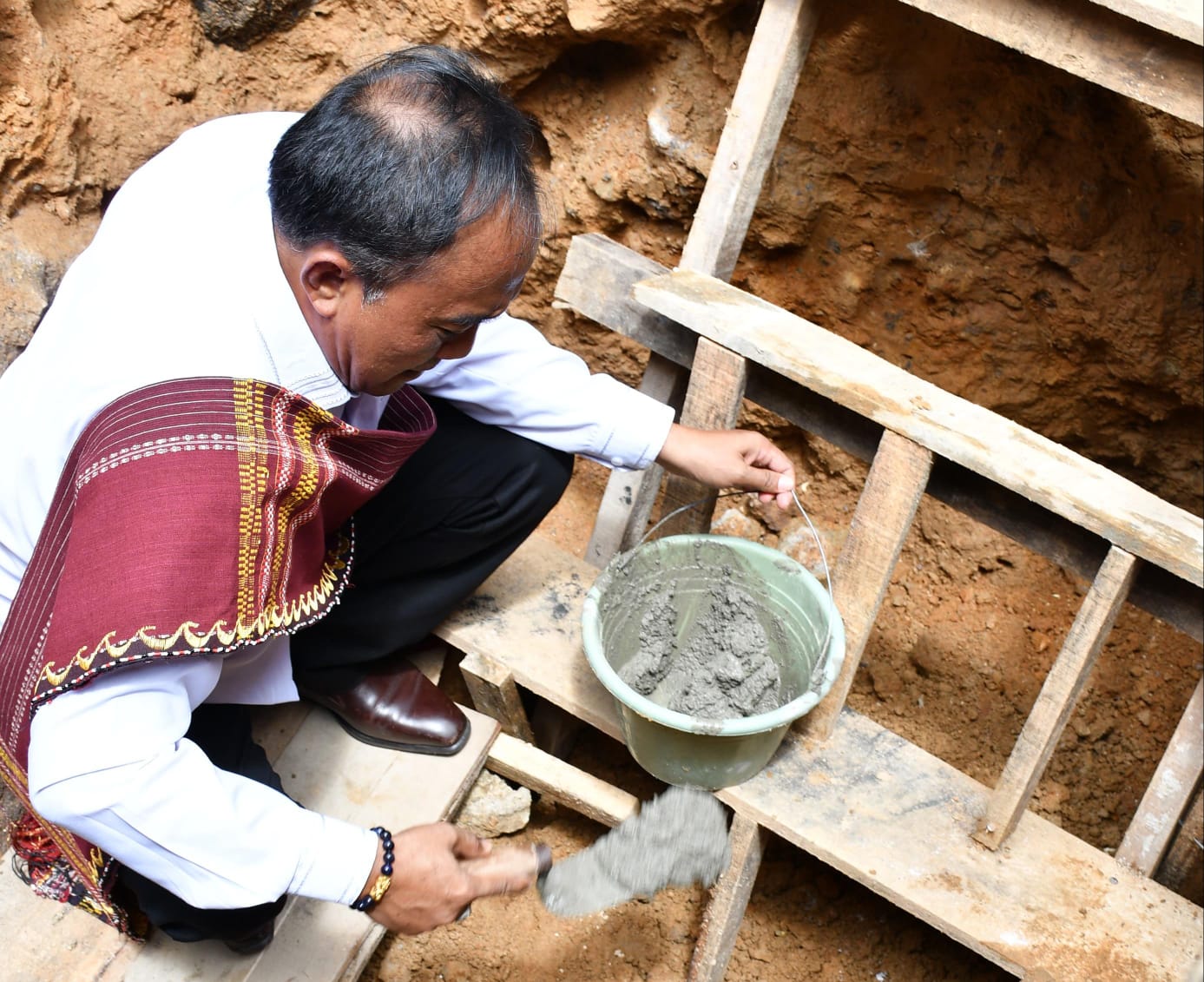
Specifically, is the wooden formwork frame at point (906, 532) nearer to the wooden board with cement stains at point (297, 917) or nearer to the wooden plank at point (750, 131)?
the wooden plank at point (750, 131)

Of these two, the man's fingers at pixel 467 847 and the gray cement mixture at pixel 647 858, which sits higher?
the man's fingers at pixel 467 847

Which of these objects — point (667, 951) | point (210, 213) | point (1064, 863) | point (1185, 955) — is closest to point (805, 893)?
point (667, 951)

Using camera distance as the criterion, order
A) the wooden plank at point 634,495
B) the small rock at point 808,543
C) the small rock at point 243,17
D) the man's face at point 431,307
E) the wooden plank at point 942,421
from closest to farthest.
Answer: the man's face at point 431,307
the wooden plank at point 942,421
the wooden plank at point 634,495
the small rock at point 243,17
the small rock at point 808,543

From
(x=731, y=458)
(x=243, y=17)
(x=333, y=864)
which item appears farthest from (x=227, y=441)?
(x=243, y=17)

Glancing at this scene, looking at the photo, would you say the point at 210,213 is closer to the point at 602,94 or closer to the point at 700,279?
the point at 700,279

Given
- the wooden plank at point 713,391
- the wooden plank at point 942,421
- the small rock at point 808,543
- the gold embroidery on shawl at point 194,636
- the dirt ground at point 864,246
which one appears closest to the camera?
the gold embroidery on shawl at point 194,636

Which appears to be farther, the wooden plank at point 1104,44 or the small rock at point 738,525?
the small rock at point 738,525

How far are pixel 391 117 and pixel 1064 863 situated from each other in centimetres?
184

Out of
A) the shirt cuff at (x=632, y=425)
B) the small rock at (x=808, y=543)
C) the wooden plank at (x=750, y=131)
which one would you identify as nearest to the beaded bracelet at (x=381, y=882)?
the shirt cuff at (x=632, y=425)

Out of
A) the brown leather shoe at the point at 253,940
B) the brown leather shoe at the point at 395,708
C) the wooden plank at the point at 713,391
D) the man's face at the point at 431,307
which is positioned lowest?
the brown leather shoe at the point at 253,940

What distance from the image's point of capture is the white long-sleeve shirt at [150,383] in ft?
5.10

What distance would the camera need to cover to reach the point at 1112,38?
186cm

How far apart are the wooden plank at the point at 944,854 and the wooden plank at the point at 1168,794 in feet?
0.15

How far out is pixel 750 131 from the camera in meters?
2.23
